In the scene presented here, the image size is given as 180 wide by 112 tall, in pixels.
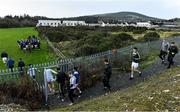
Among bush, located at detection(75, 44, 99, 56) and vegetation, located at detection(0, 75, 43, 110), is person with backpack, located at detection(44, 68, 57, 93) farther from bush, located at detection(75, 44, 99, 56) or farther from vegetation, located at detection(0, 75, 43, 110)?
bush, located at detection(75, 44, 99, 56)

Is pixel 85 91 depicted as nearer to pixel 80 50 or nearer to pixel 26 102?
pixel 26 102

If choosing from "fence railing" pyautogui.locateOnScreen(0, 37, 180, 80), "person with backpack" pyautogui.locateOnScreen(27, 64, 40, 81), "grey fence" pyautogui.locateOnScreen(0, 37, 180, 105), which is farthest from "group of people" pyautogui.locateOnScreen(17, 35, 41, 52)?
"person with backpack" pyautogui.locateOnScreen(27, 64, 40, 81)

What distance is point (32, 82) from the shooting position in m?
20.5

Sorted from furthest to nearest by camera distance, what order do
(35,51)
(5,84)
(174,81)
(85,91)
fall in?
(35,51), (85,91), (5,84), (174,81)

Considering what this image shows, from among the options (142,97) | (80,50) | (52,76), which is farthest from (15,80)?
(80,50)

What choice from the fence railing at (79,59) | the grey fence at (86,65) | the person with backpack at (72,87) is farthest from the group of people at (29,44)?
the person with backpack at (72,87)

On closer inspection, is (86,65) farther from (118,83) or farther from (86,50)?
(86,50)

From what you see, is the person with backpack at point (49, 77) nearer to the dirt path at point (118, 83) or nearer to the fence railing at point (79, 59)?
the dirt path at point (118, 83)

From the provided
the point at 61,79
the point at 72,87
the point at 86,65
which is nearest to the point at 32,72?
the point at 61,79

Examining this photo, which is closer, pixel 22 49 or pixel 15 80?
pixel 15 80

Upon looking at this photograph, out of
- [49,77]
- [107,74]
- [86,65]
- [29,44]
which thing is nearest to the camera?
[49,77]

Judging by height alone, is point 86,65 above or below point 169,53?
below

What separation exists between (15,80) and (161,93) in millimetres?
7869

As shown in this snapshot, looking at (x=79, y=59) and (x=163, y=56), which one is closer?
(x=79, y=59)
